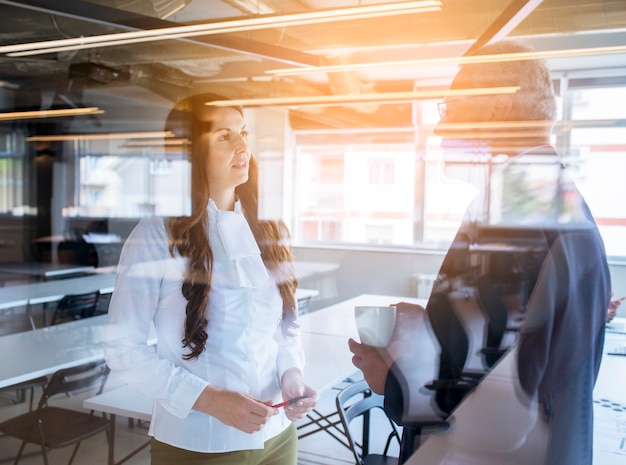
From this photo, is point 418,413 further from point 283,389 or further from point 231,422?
point 231,422

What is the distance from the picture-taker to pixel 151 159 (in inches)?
254

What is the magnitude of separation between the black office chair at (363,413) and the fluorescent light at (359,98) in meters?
0.98

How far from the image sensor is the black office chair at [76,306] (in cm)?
379

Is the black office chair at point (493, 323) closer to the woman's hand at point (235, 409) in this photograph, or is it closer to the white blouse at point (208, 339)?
the white blouse at point (208, 339)

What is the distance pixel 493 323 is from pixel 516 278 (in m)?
0.15

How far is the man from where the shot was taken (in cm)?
137

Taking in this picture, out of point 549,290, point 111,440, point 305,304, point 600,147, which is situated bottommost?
point 111,440

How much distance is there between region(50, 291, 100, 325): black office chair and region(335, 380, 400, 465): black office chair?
2.42m

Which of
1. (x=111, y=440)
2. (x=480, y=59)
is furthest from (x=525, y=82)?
(x=111, y=440)

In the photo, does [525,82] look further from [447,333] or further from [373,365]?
[373,365]

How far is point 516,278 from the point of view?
63.7 inches

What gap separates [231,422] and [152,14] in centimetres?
193

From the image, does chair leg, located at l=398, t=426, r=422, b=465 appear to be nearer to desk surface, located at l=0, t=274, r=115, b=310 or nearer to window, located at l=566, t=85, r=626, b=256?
window, located at l=566, t=85, r=626, b=256

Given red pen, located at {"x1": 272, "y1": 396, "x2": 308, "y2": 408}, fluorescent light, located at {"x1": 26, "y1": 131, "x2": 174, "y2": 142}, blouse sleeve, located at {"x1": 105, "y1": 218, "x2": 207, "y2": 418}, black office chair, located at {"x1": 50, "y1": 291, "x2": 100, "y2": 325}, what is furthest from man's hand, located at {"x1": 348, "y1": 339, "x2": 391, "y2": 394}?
fluorescent light, located at {"x1": 26, "y1": 131, "x2": 174, "y2": 142}
